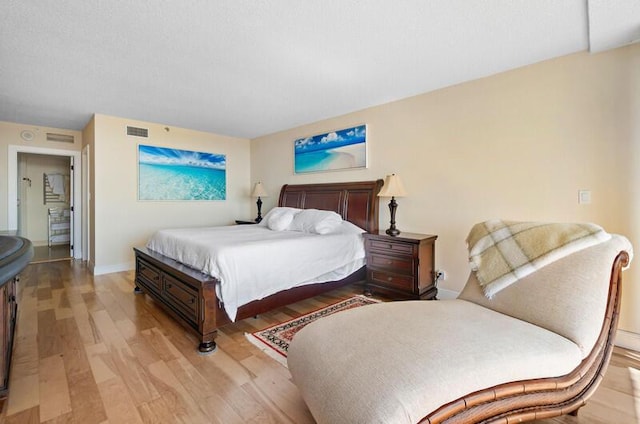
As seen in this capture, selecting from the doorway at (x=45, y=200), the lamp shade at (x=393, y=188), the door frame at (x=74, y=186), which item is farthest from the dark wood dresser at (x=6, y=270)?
the doorway at (x=45, y=200)

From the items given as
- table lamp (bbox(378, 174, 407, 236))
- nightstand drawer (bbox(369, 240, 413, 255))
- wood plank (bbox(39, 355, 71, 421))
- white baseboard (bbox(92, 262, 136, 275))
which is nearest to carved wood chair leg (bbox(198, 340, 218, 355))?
wood plank (bbox(39, 355, 71, 421))

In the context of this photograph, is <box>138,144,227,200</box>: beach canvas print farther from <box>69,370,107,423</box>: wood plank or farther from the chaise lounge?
the chaise lounge

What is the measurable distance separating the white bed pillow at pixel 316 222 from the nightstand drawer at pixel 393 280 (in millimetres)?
735

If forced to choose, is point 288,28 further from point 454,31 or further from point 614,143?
point 614,143

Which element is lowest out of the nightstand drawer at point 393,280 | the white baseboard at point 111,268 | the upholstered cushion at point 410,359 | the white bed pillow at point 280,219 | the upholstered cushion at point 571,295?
the white baseboard at point 111,268

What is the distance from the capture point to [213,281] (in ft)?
7.33

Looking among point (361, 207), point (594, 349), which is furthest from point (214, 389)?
point (361, 207)

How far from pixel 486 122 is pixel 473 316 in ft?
7.00

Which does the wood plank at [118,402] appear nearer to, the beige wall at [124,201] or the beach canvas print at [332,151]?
the beige wall at [124,201]

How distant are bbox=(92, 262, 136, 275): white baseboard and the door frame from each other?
5.01 ft

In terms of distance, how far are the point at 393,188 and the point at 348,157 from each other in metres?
1.05

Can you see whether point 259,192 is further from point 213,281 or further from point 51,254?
point 51,254

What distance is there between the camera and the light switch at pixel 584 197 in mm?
2381

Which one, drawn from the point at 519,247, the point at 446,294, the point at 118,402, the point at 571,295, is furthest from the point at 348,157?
the point at 118,402
